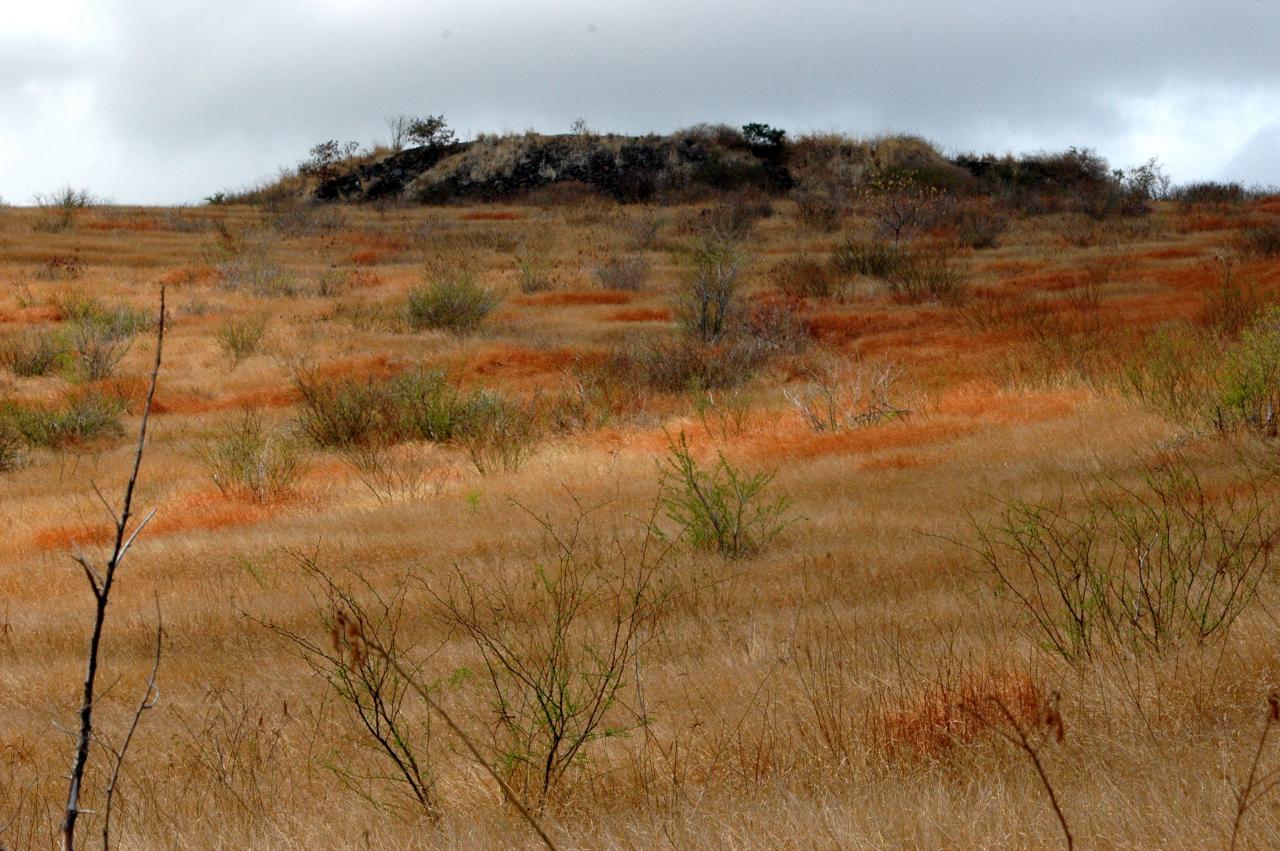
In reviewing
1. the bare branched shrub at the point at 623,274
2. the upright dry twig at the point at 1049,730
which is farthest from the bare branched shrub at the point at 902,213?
the upright dry twig at the point at 1049,730

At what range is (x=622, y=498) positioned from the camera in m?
10.1

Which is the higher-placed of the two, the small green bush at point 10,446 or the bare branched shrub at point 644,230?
the bare branched shrub at point 644,230

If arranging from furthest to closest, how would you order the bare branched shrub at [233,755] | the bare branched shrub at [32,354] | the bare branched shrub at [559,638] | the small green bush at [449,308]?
the small green bush at [449,308] → the bare branched shrub at [32,354] → the bare branched shrub at [233,755] → the bare branched shrub at [559,638]

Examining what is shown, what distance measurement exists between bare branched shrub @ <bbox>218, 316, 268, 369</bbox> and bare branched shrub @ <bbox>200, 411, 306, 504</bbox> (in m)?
8.04

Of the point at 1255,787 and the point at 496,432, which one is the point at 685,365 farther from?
the point at 1255,787

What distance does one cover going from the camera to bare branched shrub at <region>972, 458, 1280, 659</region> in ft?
16.6

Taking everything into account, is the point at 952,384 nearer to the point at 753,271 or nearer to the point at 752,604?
the point at 752,604

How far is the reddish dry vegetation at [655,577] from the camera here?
381cm

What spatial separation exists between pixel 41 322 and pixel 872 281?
18896 mm

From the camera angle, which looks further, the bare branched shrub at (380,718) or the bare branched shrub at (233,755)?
the bare branched shrub at (233,755)

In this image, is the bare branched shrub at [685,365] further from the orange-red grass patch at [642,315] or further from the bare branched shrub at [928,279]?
the bare branched shrub at [928,279]

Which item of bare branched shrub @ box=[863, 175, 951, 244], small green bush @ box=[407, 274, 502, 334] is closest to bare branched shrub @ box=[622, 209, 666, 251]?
bare branched shrub @ box=[863, 175, 951, 244]

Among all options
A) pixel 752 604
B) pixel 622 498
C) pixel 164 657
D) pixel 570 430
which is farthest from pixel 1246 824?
pixel 570 430

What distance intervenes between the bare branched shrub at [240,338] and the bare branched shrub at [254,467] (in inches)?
317
